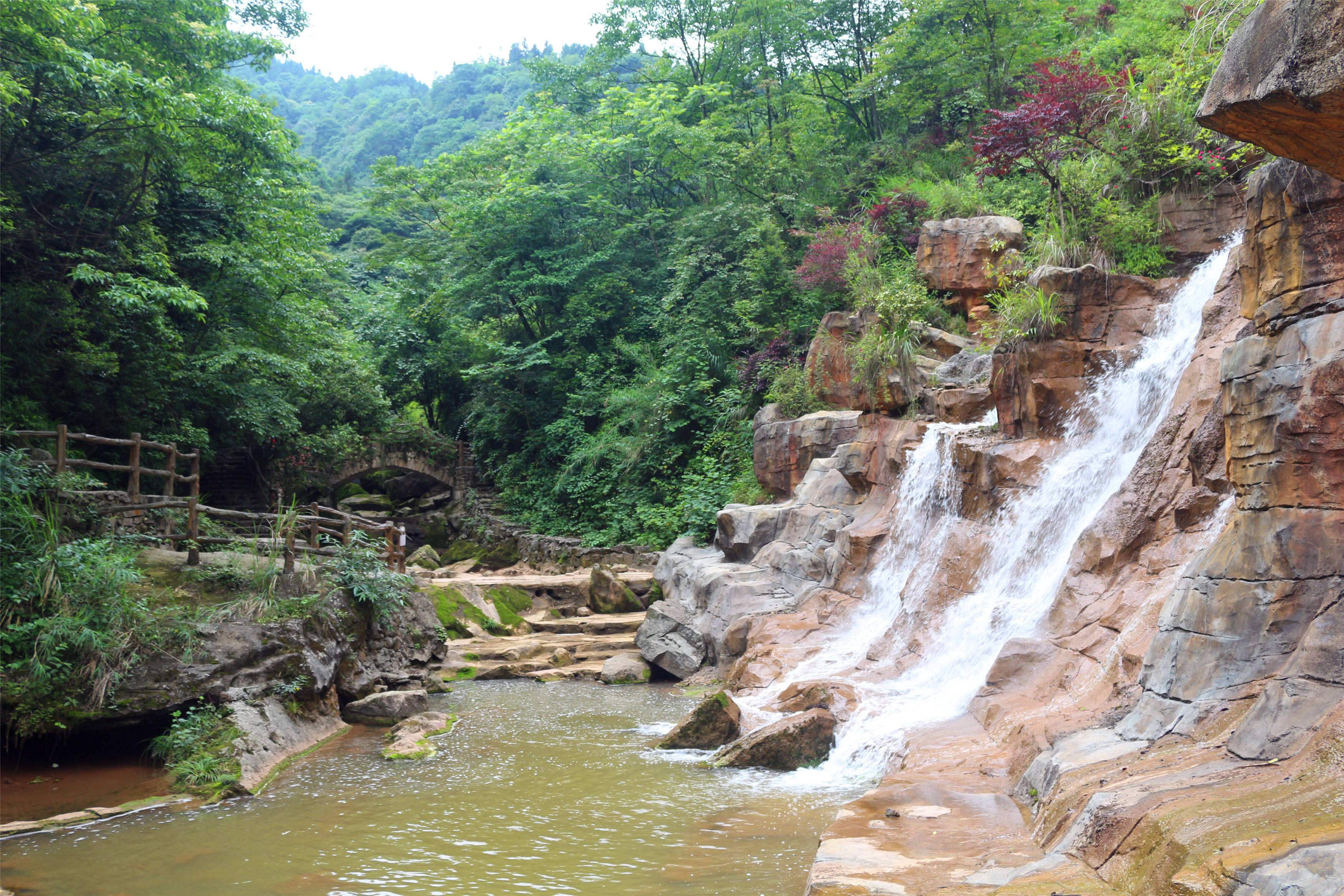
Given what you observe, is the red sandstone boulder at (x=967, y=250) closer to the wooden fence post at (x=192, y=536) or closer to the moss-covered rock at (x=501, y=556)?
the wooden fence post at (x=192, y=536)

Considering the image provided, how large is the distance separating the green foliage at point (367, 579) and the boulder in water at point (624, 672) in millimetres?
3462

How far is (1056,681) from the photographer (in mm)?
7305

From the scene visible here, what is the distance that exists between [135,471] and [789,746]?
8.99 m

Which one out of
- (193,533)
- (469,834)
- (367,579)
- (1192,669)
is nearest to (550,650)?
(367,579)

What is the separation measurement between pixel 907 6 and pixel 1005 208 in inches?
291

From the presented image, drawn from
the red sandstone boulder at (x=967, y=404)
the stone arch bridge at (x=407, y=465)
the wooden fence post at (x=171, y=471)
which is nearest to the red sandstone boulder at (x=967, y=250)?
the red sandstone boulder at (x=967, y=404)

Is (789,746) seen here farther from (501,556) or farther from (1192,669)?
(501,556)

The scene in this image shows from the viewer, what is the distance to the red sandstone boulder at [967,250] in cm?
1474

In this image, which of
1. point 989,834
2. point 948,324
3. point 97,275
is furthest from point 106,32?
point 989,834

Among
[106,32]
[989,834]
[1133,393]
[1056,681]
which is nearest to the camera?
[989,834]

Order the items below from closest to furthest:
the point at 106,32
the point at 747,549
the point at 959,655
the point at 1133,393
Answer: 1. the point at 959,655
2. the point at 1133,393
3. the point at 106,32
4. the point at 747,549

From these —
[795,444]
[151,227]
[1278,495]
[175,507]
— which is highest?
[151,227]

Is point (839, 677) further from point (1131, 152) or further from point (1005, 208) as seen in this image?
point (1005, 208)

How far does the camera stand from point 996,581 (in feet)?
31.4
